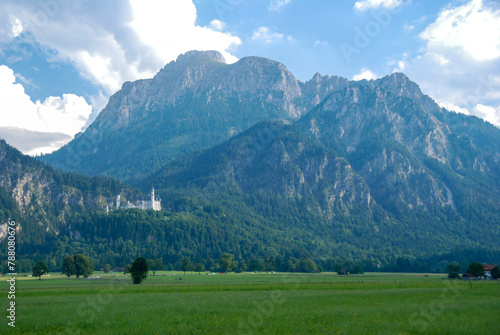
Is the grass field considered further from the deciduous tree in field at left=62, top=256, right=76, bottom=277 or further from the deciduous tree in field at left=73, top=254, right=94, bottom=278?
the deciduous tree in field at left=73, top=254, right=94, bottom=278

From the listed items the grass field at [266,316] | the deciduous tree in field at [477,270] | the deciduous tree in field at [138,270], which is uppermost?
the deciduous tree in field at [138,270]

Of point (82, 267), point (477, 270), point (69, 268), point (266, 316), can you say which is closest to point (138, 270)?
point (69, 268)

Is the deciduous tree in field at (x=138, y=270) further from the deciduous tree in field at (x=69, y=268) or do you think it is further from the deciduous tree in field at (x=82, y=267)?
the deciduous tree in field at (x=82, y=267)

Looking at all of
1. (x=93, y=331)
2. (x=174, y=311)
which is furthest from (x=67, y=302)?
(x=93, y=331)

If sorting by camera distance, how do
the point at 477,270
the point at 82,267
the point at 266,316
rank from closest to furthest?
the point at 266,316 < the point at 477,270 < the point at 82,267

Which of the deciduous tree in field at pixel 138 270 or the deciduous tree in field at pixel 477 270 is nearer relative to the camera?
the deciduous tree in field at pixel 138 270

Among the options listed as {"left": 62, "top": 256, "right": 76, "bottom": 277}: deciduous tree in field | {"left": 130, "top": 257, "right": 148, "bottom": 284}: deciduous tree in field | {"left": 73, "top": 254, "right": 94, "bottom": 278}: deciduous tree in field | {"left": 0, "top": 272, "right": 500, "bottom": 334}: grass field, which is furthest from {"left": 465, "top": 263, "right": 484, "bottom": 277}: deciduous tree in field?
{"left": 62, "top": 256, "right": 76, "bottom": 277}: deciduous tree in field

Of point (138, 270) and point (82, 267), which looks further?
point (82, 267)

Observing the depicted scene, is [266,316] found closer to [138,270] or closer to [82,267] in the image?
[138,270]

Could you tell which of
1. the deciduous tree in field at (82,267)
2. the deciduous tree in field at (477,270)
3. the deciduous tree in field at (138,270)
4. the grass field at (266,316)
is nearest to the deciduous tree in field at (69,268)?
the deciduous tree in field at (82,267)

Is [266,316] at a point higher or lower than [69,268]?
lower

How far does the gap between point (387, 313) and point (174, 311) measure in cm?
2573

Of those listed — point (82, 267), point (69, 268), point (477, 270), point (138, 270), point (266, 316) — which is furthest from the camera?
point (82, 267)

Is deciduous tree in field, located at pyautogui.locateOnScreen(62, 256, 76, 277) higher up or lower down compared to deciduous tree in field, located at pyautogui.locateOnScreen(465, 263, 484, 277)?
higher up
